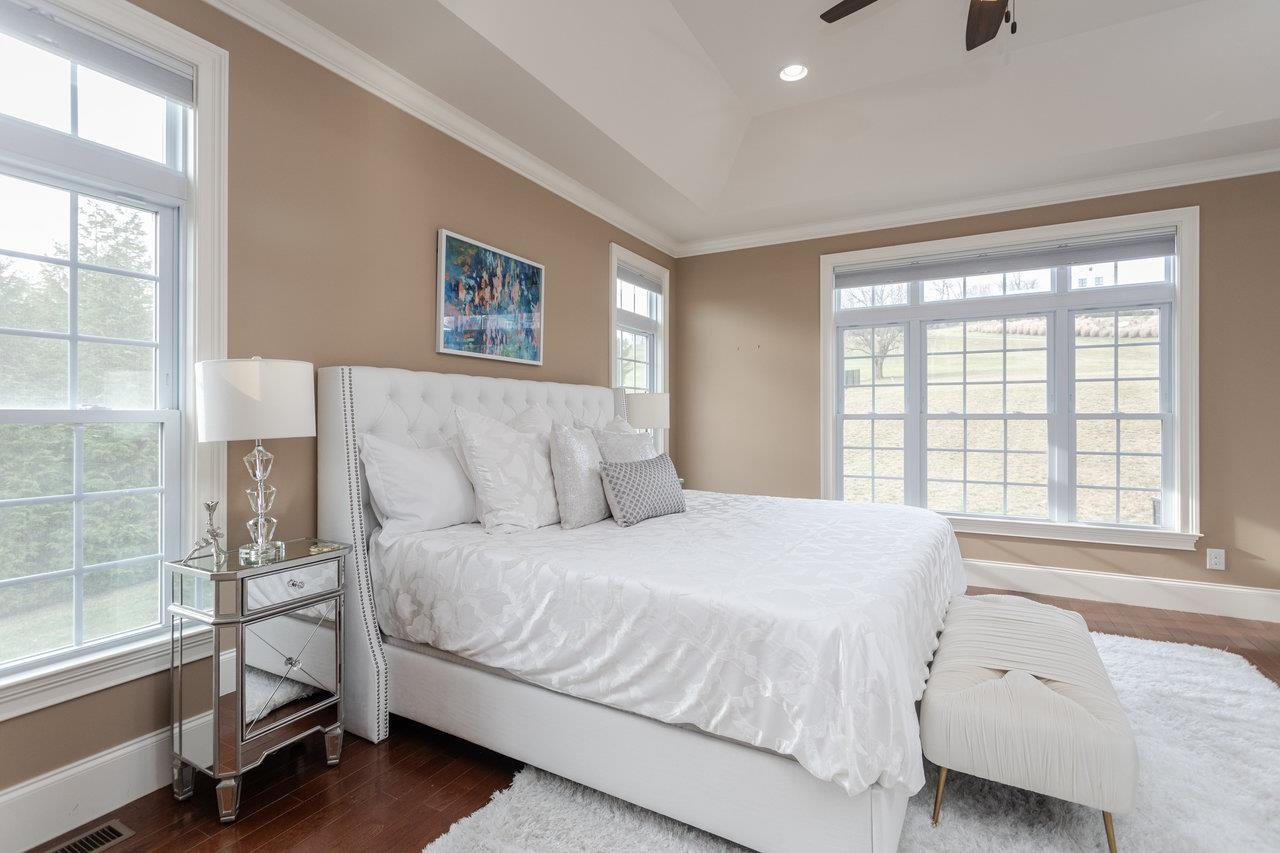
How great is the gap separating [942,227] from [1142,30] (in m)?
1.49

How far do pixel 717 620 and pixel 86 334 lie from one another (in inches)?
82.8

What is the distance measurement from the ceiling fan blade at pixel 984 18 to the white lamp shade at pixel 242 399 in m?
2.95

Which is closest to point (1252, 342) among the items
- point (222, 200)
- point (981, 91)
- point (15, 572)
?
point (981, 91)

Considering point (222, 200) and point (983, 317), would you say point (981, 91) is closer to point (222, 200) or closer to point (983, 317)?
point (983, 317)

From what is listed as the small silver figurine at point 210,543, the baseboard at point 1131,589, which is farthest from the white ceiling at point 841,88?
the baseboard at point 1131,589

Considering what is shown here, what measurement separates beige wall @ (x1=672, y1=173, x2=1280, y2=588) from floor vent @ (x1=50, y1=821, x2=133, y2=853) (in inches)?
166

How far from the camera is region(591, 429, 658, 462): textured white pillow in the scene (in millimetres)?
3090

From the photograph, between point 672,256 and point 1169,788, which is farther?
point 672,256

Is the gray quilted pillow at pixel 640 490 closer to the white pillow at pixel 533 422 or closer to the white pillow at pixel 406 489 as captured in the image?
the white pillow at pixel 533 422

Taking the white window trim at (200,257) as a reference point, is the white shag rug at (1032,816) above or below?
below

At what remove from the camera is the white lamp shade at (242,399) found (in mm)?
1859

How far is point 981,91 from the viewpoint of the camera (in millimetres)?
3637

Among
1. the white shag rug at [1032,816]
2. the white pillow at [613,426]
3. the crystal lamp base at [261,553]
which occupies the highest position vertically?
the white pillow at [613,426]

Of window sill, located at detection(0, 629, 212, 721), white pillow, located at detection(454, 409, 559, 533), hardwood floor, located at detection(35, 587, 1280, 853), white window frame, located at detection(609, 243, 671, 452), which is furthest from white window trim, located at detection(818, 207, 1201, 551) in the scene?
window sill, located at detection(0, 629, 212, 721)
